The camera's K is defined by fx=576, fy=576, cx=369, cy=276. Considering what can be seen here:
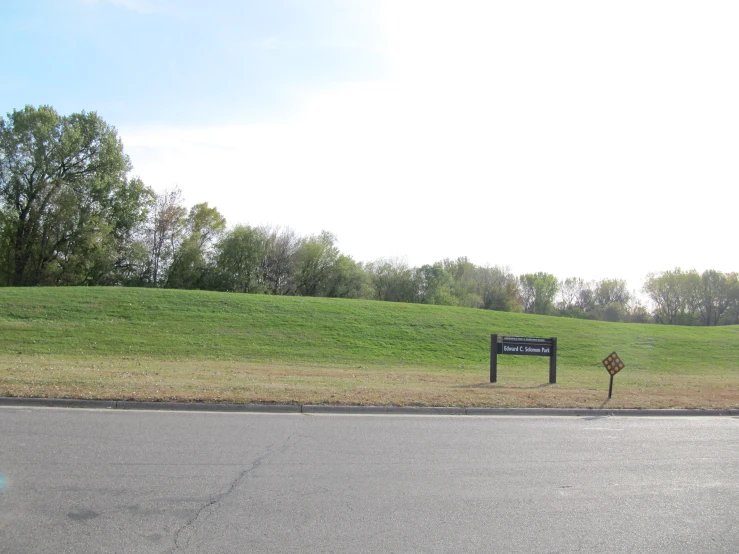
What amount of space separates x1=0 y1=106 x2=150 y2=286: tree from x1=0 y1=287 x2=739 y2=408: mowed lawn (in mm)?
16890

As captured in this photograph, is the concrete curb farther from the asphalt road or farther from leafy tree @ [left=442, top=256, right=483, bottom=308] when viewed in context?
leafy tree @ [left=442, top=256, right=483, bottom=308]

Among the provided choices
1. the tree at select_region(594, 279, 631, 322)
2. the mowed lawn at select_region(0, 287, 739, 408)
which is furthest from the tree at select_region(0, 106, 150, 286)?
the tree at select_region(594, 279, 631, 322)

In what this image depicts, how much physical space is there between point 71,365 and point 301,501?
13.9m

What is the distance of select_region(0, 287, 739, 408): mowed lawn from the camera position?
1316 cm

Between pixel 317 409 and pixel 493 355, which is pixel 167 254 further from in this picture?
pixel 317 409

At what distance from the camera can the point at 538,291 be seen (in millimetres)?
96812

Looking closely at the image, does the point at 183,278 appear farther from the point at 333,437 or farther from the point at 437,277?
the point at 333,437

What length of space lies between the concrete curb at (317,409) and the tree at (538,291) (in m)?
84.0

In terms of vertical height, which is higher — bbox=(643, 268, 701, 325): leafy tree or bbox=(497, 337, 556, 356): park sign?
bbox=(643, 268, 701, 325): leafy tree

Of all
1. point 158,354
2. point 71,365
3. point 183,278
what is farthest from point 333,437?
point 183,278

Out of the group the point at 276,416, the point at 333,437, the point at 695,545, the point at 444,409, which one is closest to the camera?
the point at 695,545

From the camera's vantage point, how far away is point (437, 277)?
257 ft

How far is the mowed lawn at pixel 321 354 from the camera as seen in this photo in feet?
Result: 43.2

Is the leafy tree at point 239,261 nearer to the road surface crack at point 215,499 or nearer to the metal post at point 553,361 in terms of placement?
the metal post at point 553,361
